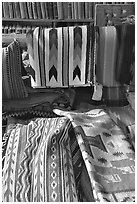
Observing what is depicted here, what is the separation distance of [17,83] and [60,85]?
0.16m

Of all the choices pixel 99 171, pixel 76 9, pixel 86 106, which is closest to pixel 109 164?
pixel 99 171

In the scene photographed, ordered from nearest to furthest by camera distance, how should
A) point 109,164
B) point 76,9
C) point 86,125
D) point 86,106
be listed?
point 109,164 < point 86,125 < point 86,106 < point 76,9

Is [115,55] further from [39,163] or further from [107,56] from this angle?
[39,163]

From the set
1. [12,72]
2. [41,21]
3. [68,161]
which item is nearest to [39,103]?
[12,72]

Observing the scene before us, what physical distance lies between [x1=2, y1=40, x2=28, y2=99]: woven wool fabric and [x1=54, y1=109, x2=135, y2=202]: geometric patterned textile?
217mm

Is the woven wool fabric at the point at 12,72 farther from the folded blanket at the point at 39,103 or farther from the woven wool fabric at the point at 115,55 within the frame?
the woven wool fabric at the point at 115,55

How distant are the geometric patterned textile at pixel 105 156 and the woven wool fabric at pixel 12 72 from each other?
22 centimetres

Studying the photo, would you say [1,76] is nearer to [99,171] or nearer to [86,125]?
[86,125]

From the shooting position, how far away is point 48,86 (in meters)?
1.32

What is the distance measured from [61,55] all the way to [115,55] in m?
0.20

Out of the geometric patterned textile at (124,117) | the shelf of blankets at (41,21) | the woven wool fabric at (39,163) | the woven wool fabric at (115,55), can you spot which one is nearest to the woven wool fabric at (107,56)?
the woven wool fabric at (115,55)

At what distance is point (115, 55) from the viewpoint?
1.27m

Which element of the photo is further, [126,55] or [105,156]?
[126,55]

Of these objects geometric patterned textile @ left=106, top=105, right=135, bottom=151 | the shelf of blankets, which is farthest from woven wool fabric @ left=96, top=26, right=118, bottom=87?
the shelf of blankets
